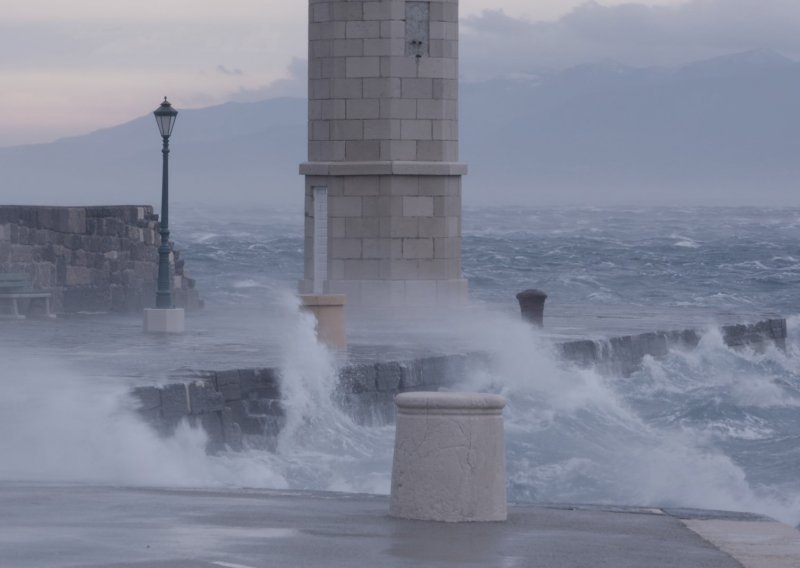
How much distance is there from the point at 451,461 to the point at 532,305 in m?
14.3

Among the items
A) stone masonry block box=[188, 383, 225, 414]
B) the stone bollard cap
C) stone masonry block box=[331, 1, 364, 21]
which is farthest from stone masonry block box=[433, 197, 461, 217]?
the stone bollard cap

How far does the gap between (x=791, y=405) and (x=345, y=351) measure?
863 cm

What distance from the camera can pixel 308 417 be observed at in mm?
17031

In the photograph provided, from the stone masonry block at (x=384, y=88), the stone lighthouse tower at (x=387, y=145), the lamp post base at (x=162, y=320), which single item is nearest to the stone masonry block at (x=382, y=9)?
the stone lighthouse tower at (x=387, y=145)

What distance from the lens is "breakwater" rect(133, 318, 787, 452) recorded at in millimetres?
14867

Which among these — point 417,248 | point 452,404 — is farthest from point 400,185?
point 452,404

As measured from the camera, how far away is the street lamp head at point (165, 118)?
21984 millimetres

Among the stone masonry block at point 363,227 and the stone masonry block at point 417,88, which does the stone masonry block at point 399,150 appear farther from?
the stone masonry block at point 363,227

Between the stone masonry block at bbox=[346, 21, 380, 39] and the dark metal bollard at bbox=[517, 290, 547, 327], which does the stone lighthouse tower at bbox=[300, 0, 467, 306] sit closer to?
the stone masonry block at bbox=[346, 21, 380, 39]

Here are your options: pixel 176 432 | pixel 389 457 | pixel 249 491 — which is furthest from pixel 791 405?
pixel 249 491

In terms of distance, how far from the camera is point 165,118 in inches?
866

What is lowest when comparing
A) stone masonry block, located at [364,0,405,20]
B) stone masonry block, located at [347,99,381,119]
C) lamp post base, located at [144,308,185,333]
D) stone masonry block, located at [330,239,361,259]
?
lamp post base, located at [144,308,185,333]

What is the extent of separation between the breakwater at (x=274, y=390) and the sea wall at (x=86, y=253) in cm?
722

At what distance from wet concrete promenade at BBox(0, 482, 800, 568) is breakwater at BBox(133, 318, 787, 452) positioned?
14.2 feet
